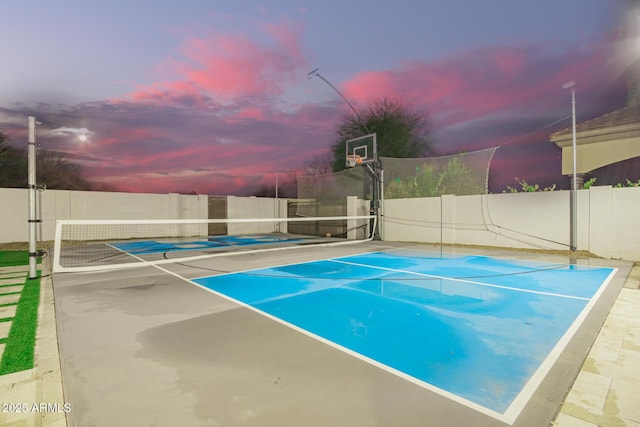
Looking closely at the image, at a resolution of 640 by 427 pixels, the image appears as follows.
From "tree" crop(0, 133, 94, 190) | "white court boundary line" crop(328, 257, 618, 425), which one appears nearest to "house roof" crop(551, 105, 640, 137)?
"white court boundary line" crop(328, 257, 618, 425)

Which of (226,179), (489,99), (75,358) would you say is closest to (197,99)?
(226,179)

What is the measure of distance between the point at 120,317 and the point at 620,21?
2182 cm

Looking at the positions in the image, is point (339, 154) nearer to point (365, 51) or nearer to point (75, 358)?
point (365, 51)

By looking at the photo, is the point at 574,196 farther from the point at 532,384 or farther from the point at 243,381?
the point at 243,381

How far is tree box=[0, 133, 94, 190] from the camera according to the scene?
21234mm

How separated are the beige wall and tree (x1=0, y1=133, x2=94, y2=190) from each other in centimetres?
2646

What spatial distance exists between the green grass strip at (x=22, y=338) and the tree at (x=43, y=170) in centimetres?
2343

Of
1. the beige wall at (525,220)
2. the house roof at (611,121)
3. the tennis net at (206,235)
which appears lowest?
the tennis net at (206,235)

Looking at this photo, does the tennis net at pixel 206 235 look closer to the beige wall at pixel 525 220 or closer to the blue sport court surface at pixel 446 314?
the beige wall at pixel 525 220

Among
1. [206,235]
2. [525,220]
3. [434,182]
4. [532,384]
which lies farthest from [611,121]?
[206,235]

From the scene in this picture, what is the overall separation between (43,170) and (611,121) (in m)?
37.2

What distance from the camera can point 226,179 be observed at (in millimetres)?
34000

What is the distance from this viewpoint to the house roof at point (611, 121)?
460 inches

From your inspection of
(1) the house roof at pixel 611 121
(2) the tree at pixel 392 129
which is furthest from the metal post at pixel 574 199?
(2) the tree at pixel 392 129
